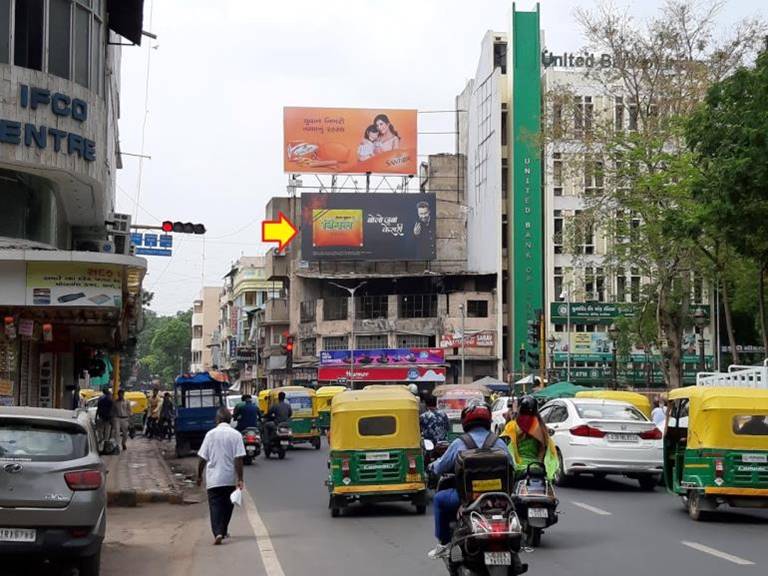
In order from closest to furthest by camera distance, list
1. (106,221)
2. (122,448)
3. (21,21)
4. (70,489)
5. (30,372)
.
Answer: (70,489) < (21,21) < (30,372) < (106,221) < (122,448)

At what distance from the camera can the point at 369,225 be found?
8225cm

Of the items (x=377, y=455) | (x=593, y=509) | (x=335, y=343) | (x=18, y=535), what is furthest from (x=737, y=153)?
(x=335, y=343)

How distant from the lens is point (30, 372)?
28.3 m

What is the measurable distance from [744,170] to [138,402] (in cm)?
3792

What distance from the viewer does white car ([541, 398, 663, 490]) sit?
2027cm

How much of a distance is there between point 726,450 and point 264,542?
21.6 ft

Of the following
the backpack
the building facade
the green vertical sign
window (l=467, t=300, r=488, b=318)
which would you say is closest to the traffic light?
the building facade

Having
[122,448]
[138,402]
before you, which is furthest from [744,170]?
[138,402]

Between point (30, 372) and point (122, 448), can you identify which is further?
point (122, 448)

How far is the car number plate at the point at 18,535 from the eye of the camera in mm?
10180

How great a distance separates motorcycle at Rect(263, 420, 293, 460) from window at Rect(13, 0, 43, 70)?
1380 centimetres

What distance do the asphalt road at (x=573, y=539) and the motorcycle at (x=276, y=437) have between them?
11047 millimetres

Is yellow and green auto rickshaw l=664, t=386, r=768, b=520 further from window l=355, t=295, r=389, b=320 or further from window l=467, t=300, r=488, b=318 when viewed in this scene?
window l=355, t=295, r=389, b=320

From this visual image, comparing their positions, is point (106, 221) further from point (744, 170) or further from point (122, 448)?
point (744, 170)
